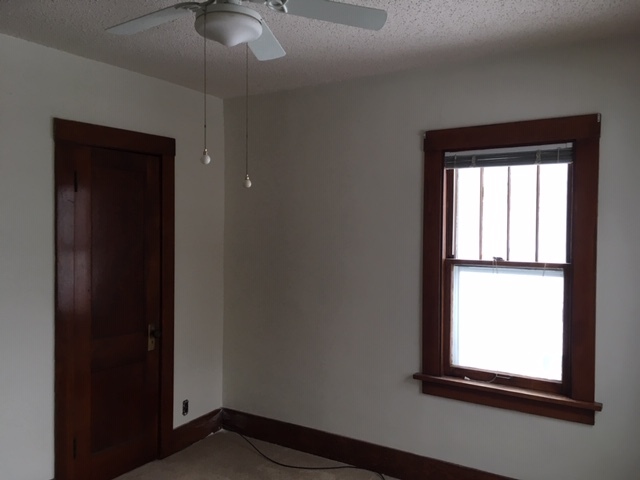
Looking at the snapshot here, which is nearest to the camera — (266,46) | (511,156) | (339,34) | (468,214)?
(266,46)

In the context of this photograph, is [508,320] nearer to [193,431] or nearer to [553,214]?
[553,214]

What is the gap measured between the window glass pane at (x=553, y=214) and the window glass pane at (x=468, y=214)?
1.16 feet

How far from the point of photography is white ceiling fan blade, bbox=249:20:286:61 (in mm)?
1850

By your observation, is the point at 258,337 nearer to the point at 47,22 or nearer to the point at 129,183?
the point at 129,183

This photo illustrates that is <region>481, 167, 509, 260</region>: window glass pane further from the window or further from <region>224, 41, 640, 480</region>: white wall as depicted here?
<region>224, 41, 640, 480</region>: white wall

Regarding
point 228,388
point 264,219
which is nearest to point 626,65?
point 264,219

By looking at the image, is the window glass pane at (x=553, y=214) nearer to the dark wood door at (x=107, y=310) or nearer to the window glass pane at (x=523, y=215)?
the window glass pane at (x=523, y=215)

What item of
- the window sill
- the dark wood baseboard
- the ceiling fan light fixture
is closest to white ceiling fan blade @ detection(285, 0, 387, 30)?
the ceiling fan light fixture

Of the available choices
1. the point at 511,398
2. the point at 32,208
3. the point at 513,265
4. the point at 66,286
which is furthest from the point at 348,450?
the point at 32,208

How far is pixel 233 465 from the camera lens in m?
3.30

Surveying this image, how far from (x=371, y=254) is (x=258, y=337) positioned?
1.15 metres

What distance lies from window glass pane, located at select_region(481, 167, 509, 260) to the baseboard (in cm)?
130

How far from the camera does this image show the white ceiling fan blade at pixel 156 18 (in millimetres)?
1620

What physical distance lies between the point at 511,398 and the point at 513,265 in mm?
746
